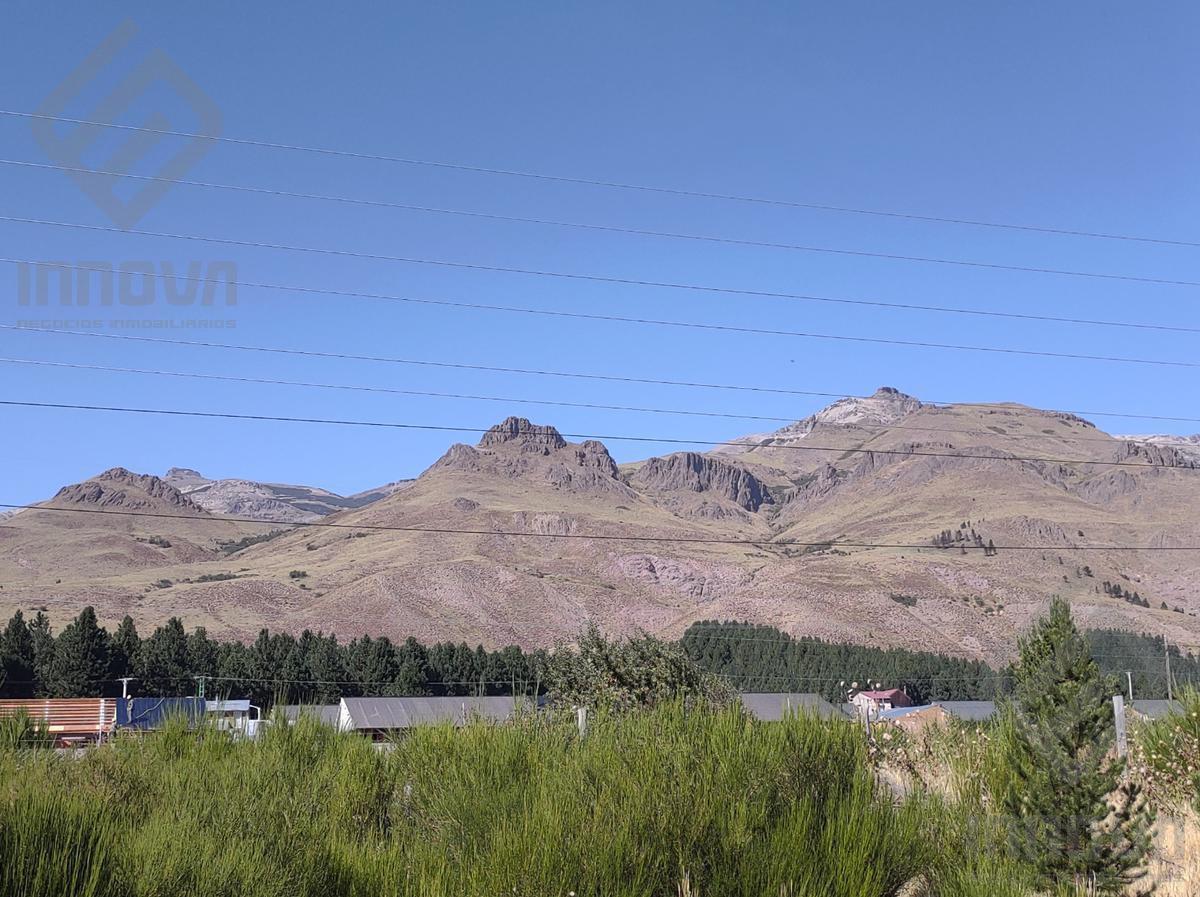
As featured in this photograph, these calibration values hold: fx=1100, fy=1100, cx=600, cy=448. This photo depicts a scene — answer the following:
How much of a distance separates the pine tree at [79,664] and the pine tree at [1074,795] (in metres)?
75.6

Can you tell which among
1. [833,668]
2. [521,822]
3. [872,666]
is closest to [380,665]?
[833,668]

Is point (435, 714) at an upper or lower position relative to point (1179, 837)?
upper

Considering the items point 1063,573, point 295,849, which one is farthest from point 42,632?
point 1063,573

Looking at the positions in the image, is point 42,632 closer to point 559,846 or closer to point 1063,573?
point 559,846

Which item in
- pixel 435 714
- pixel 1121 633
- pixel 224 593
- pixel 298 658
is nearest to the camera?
pixel 435 714

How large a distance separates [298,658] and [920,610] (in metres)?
89.6

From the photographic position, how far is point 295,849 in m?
7.90

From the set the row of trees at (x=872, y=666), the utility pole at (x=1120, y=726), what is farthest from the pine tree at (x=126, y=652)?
the utility pole at (x=1120, y=726)

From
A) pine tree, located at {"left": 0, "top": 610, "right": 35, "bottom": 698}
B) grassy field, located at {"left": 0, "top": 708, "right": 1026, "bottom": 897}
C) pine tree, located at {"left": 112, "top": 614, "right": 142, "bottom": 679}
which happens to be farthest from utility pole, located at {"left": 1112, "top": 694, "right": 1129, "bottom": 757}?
pine tree, located at {"left": 112, "top": 614, "right": 142, "bottom": 679}

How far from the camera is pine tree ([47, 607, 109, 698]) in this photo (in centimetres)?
7531

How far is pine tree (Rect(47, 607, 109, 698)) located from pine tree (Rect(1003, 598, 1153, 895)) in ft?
248

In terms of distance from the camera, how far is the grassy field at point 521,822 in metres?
7.09

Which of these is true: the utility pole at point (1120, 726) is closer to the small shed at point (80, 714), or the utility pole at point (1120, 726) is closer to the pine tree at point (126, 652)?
the small shed at point (80, 714)

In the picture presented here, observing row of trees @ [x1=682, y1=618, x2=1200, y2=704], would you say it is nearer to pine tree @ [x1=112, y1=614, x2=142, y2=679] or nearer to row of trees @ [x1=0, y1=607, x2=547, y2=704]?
row of trees @ [x1=0, y1=607, x2=547, y2=704]
